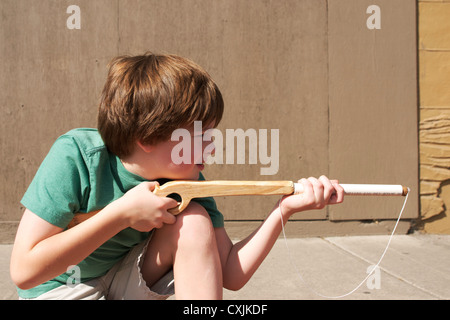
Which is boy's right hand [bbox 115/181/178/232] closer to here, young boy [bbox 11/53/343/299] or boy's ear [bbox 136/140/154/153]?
young boy [bbox 11/53/343/299]

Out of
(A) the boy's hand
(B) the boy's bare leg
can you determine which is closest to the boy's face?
(B) the boy's bare leg

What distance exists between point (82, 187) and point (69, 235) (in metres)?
0.15

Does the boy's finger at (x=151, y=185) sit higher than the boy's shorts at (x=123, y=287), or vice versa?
the boy's finger at (x=151, y=185)

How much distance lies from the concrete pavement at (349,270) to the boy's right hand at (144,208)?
48.0 inches

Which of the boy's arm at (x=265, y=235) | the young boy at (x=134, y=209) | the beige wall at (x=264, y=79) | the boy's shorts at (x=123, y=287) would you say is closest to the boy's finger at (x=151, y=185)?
the young boy at (x=134, y=209)

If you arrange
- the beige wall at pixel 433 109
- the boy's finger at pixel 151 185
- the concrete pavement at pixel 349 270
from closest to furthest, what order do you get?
the boy's finger at pixel 151 185, the concrete pavement at pixel 349 270, the beige wall at pixel 433 109

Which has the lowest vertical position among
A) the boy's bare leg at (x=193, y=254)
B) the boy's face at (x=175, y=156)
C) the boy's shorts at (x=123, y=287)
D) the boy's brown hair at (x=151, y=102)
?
the boy's shorts at (x=123, y=287)

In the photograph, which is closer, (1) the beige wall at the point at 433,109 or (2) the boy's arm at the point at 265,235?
(2) the boy's arm at the point at 265,235

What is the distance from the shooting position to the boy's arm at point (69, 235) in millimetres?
1256

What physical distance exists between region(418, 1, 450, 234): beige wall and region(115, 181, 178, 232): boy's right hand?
10.1ft

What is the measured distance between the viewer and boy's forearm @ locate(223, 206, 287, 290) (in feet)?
4.95

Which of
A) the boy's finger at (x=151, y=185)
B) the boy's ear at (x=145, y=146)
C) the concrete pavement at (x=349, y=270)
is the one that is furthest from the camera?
the concrete pavement at (x=349, y=270)

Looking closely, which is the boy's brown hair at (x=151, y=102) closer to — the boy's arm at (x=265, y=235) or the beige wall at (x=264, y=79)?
the boy's arm at (x=265, y=235)
